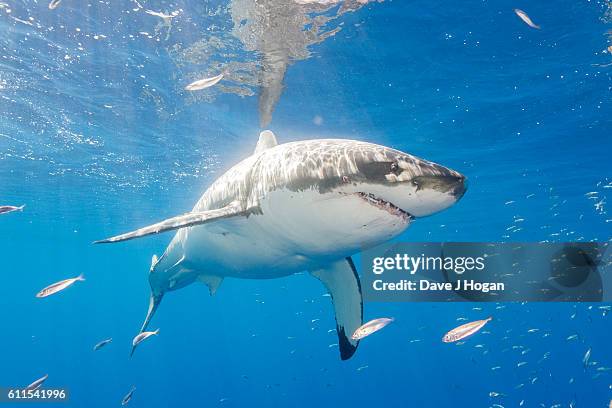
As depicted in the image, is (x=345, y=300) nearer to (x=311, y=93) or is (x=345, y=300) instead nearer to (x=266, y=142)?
(x=266, y=142)

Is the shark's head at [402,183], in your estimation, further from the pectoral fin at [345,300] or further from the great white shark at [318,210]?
the pectoral fin at [345,300]

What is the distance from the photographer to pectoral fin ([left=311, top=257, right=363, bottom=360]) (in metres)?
5.73

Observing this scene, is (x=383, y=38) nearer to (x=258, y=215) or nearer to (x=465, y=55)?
(x=465, y=55)

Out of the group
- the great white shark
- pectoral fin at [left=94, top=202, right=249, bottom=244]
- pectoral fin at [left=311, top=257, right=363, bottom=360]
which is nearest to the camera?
the great white shark

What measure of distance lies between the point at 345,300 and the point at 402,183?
3.58 metres

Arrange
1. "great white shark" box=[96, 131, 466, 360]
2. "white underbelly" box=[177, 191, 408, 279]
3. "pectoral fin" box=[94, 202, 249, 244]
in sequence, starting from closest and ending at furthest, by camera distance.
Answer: "great white shark" box=[96, 131, 466, 360], "white underbelly" box=[177, 191, 408, 279], "pectoral fin" box=[94, 202, 249, 244]

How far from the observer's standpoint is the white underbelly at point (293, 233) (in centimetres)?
309

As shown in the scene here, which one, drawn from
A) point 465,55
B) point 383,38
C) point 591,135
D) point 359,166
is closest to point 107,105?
point 383,38

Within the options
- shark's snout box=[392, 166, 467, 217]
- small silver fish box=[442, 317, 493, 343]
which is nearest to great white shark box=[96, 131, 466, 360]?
shark's snout box=[392, 166, 467, 217]

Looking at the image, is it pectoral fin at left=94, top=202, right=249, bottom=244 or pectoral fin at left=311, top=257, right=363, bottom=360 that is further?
pectoral fin at left=311, top=257, right=363, bottom=360

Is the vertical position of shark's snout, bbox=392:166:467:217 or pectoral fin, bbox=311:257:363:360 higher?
shark's snout, bbox=392:166:467:217

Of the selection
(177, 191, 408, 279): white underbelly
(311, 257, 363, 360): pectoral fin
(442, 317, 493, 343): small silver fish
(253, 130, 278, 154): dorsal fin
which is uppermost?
(253, 130, 278, 154): dorsal fin

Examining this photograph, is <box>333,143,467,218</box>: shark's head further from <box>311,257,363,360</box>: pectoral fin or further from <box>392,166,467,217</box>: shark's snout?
<box>311,257,363,360</box>: pectoral fin

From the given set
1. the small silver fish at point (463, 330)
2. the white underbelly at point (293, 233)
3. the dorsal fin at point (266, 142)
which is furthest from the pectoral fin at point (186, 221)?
the small silver fish at point (463, 330)
